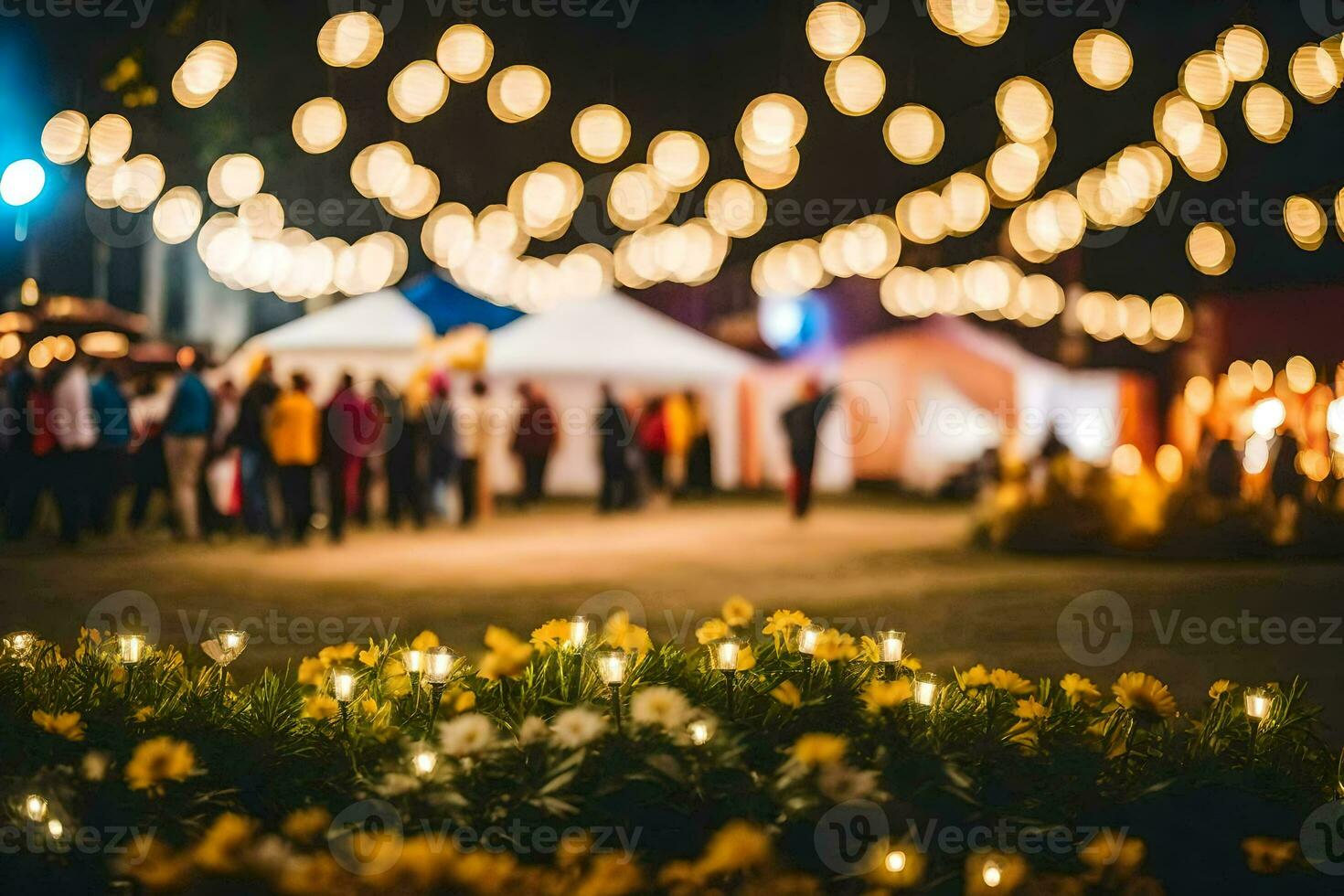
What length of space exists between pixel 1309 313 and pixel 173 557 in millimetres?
22898

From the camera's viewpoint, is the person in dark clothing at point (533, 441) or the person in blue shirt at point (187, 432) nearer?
A: the person in blue shirt at point (187, 432)

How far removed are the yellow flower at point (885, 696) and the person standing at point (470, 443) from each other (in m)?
11.5

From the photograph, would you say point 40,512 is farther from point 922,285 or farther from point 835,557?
point 922,285

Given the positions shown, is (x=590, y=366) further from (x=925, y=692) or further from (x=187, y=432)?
(x=925, y=692)

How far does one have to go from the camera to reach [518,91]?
10.7 metres

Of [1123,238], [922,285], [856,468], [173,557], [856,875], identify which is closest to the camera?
[856,875]

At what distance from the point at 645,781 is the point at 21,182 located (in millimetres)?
4359

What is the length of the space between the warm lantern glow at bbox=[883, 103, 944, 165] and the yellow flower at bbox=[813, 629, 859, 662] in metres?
9.05

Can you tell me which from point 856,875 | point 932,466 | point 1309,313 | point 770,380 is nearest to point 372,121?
point 770,380

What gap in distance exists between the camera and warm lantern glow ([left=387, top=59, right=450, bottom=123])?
9961 millimetres

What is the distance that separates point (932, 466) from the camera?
825 inches

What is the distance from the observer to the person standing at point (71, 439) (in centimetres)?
1164

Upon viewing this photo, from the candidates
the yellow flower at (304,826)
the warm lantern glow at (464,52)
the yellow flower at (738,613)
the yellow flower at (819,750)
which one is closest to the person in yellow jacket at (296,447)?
the warm lantern glow at (464,52)

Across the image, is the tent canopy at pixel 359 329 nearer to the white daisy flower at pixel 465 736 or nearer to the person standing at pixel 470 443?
the person standing at pixel 470 443
